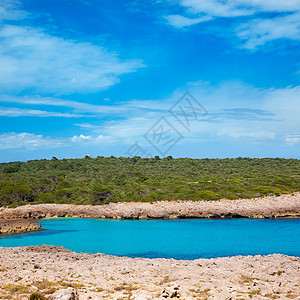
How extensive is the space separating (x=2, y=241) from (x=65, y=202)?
64.3 ft

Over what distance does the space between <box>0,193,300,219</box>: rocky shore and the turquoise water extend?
196 cm

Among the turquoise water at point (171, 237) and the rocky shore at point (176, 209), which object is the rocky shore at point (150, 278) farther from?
the rocky shore at point (176, 209)

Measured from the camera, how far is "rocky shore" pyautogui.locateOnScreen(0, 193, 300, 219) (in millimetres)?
39000

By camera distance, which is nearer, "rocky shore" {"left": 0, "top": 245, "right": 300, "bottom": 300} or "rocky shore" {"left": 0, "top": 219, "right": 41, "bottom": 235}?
"rocky shore" {"left": 0, "top": 245, "right": 300, "bottom": 300}

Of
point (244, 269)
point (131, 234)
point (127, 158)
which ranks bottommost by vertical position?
point (131, 234)

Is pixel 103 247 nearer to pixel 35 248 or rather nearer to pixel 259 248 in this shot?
pixel 35 248

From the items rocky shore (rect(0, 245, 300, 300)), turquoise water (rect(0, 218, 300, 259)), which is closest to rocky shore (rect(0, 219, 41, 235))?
turquoise water (rect(0, 218, 300, 259))

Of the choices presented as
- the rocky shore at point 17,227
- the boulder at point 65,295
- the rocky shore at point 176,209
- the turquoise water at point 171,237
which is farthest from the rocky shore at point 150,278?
the rocky shore at point 176,209

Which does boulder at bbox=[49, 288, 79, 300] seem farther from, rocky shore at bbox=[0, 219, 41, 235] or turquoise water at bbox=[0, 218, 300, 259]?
rocky shore at bbox=[0, 219, 41, 235]

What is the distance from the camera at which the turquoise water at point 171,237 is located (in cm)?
2353

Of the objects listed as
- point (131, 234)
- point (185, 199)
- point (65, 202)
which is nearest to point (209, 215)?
point (185, 199)

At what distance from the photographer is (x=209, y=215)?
39594 mm

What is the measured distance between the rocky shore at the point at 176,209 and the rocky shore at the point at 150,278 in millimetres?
23715

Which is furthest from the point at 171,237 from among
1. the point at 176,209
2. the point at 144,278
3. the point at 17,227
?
the point at 144,278
